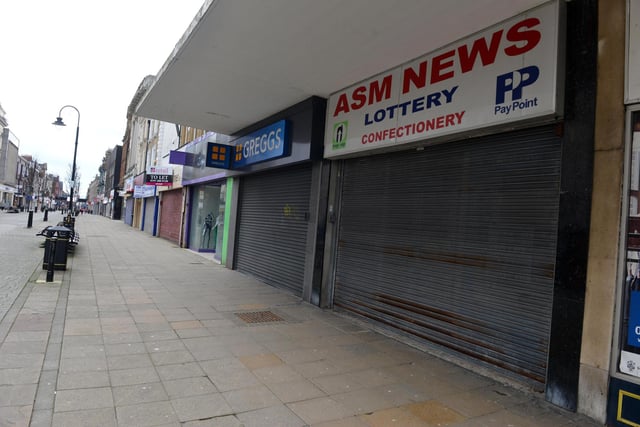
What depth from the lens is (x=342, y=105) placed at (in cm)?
723

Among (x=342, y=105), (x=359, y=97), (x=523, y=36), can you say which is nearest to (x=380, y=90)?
(x=359, y=97)

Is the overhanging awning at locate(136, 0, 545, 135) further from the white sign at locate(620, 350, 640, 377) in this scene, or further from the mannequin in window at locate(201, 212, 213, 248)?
the mannequin in window at locate(201, 212, 213, 248)

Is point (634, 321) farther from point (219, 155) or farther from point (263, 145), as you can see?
point (219, 155)

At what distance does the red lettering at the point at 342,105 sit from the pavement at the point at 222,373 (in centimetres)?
362

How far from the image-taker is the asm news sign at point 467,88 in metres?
4.00

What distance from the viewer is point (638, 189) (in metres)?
3.29

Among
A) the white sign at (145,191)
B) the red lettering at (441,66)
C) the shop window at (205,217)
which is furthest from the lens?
the white sign at (145,191)

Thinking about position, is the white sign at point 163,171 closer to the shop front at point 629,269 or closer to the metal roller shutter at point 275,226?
the metal roller shutter at point 275,226

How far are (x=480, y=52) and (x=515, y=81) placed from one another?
72 cm

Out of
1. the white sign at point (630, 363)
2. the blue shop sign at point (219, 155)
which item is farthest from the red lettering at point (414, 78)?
the blue shop sign at point (219, 155)

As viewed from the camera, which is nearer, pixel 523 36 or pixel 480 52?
pixel 523 36

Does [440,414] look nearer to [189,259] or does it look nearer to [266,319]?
[266,319]

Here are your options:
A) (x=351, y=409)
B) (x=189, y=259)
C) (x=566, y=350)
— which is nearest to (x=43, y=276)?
(x=189, y=259)

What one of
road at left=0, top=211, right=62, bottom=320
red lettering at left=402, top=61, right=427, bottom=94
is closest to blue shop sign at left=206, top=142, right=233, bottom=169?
road at left=0, top=211, right=62, bottom=320
